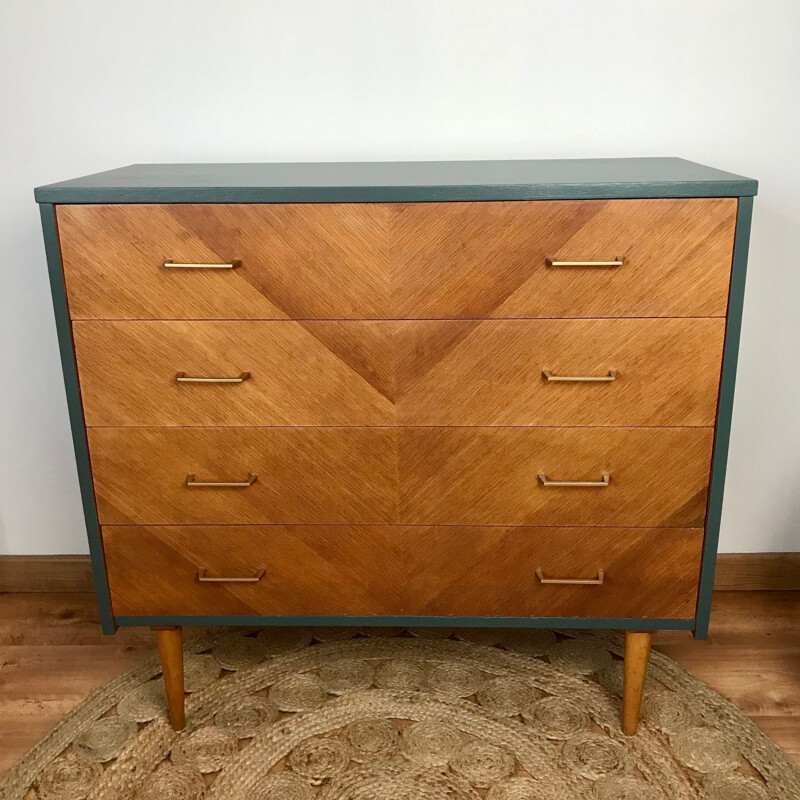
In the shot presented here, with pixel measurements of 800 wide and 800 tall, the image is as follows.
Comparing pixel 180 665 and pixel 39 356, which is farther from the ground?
pixel 39 356

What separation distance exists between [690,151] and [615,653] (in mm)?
1076

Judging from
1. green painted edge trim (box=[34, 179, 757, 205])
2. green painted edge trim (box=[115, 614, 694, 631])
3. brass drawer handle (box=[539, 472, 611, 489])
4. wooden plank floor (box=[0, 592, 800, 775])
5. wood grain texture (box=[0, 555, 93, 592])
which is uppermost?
green painted edge trim (box=[34, 179, 757, 205])

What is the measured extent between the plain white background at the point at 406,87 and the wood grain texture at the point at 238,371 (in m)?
0.60

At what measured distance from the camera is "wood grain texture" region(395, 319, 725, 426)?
132 cm

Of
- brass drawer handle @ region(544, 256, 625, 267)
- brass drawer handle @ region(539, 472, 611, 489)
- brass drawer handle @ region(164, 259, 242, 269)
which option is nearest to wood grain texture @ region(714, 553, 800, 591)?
brass drawer handle @ region(539, 472, 611, 489)

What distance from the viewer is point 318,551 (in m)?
1.46

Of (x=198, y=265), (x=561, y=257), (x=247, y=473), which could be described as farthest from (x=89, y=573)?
(x=561, y=257)

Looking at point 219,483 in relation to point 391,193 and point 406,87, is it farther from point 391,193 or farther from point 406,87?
point 406,87

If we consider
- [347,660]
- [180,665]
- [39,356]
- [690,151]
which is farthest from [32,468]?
[690,151]

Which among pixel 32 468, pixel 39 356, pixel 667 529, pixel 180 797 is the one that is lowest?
pixel 180 797

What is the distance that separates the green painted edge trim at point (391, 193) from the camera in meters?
1.24

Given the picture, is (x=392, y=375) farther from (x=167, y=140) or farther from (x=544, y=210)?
(x=167, y=140)

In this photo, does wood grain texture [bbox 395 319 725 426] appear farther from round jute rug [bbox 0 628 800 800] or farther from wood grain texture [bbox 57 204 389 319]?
round jute rug [bbox 0 628 800 800]

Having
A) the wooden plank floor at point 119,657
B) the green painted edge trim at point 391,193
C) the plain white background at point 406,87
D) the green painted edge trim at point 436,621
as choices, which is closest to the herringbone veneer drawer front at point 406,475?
the green painted edge trim at point 436,621
